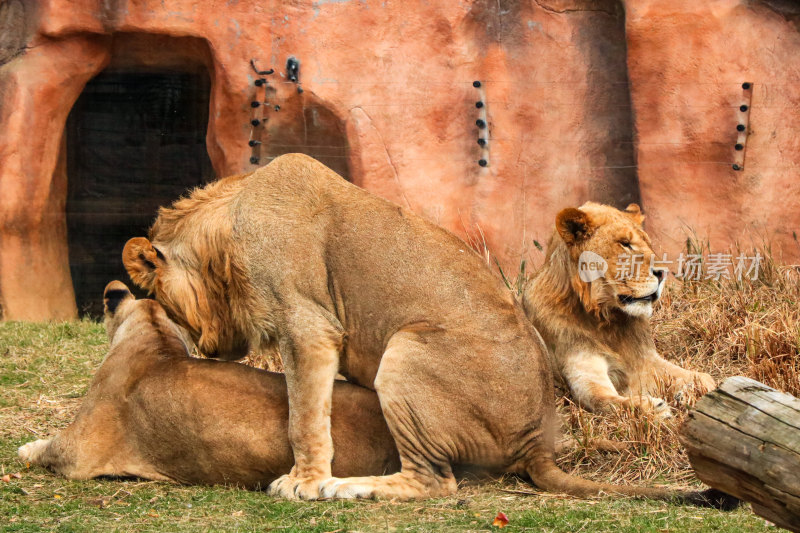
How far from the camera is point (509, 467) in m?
4.71

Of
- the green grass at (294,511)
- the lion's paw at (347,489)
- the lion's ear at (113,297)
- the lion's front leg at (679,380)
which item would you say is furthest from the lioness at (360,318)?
the lion's front leg at (679,380)

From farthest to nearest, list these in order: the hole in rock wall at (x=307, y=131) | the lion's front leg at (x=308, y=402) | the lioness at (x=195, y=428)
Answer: the hole in rock wall at (x=307, y=131) → the lioness at (x=195, y=428) → the lion's front leg at (x=308, y=402)

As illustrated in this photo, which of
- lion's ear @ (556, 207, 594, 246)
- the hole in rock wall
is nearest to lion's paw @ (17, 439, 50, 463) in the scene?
lion's ear @ (556, 207, 594, 246)

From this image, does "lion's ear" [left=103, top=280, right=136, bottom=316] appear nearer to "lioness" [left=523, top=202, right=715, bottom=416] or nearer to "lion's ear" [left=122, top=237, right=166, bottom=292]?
"lion's ear" [left=122, top=237, right=166, bottom=292]

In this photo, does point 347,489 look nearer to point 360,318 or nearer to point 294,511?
point 294,511

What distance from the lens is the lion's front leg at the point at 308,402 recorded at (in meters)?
4.52

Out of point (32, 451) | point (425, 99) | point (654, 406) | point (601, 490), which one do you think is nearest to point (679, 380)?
point (654, 406)

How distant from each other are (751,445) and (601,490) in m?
1.10

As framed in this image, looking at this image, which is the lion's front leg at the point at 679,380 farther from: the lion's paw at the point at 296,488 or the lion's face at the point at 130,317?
the lion's face at the point at 130,317

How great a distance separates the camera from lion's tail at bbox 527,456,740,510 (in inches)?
160

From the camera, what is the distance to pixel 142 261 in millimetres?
5117

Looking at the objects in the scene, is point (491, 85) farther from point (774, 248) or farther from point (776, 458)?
point (776, 458)

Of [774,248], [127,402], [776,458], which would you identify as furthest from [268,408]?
[774,248]

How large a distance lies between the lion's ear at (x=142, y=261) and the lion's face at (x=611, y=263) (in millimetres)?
2224
